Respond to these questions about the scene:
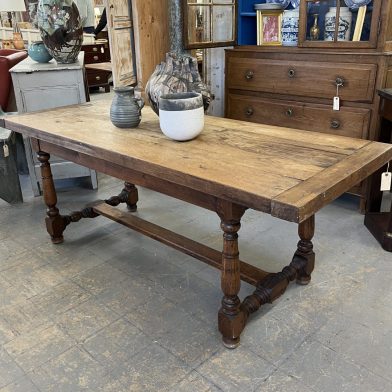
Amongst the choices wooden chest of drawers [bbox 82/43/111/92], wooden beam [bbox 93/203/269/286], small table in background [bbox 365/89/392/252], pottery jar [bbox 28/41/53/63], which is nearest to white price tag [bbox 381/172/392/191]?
small table in background [bbox 365/89/392/252]

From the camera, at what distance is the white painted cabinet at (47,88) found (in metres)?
2.81

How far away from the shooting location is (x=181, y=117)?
1573mm

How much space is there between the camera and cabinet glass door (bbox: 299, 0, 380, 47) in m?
2.36

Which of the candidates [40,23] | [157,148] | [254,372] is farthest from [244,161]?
[40,23]

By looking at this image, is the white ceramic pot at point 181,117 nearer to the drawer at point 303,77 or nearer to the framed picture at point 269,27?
the drawer at point 303,77

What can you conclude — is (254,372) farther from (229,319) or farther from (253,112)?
(253,112)

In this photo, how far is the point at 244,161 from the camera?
4.63 feet

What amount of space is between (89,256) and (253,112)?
1.49m

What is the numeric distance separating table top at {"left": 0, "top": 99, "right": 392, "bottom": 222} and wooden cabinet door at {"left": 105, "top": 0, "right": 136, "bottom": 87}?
0.88 m

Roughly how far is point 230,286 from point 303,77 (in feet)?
5.25

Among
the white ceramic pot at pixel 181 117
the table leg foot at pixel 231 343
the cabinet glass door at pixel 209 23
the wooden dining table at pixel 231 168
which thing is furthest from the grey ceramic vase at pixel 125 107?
the cabinet glass door at pixel 209 23

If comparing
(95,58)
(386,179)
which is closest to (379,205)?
(386,179)

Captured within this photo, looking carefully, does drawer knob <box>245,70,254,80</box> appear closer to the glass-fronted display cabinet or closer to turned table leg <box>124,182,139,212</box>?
the glass-fronted display cabinet

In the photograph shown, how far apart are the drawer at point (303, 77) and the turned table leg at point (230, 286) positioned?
4.72 ft
